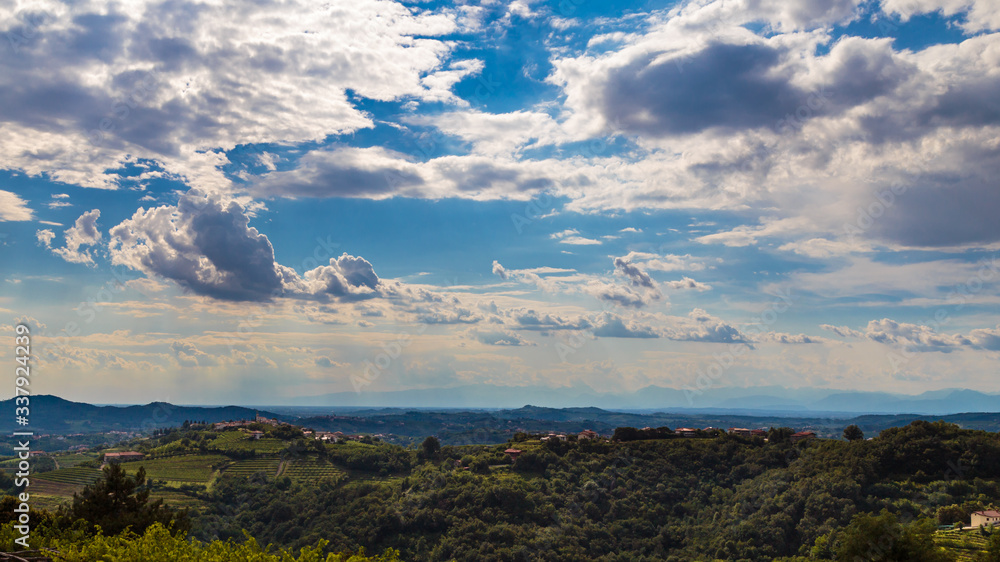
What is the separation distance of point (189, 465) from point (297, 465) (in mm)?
15873

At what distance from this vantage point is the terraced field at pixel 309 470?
85.5m

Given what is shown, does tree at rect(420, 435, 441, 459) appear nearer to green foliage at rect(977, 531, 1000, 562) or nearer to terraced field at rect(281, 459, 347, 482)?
terraced field at rect(281, 459, 347, 482)

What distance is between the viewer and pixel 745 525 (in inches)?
2144

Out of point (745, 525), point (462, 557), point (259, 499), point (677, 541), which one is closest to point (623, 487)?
point (677, 541)

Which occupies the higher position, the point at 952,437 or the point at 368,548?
the point at 952,437

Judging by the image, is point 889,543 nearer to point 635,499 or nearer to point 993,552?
point 993,552

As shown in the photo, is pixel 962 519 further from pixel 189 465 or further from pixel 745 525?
pixel 189 465

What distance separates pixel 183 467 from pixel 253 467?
10.1 m

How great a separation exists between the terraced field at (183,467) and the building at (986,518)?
87053 mm

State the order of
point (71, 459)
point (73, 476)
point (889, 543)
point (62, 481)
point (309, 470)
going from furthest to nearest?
point (71, 459) < point (309, 470) < point (73, 476) < point (62, 481) < point (889, 543)

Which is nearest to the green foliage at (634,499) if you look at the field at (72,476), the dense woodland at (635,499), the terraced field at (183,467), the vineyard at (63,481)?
the dense woodland at (635,499)

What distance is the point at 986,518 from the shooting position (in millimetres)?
43156

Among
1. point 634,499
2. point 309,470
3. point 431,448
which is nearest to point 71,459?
point 309,470

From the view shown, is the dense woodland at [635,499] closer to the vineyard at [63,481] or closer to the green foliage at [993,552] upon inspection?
the green foliage at [993,552]
